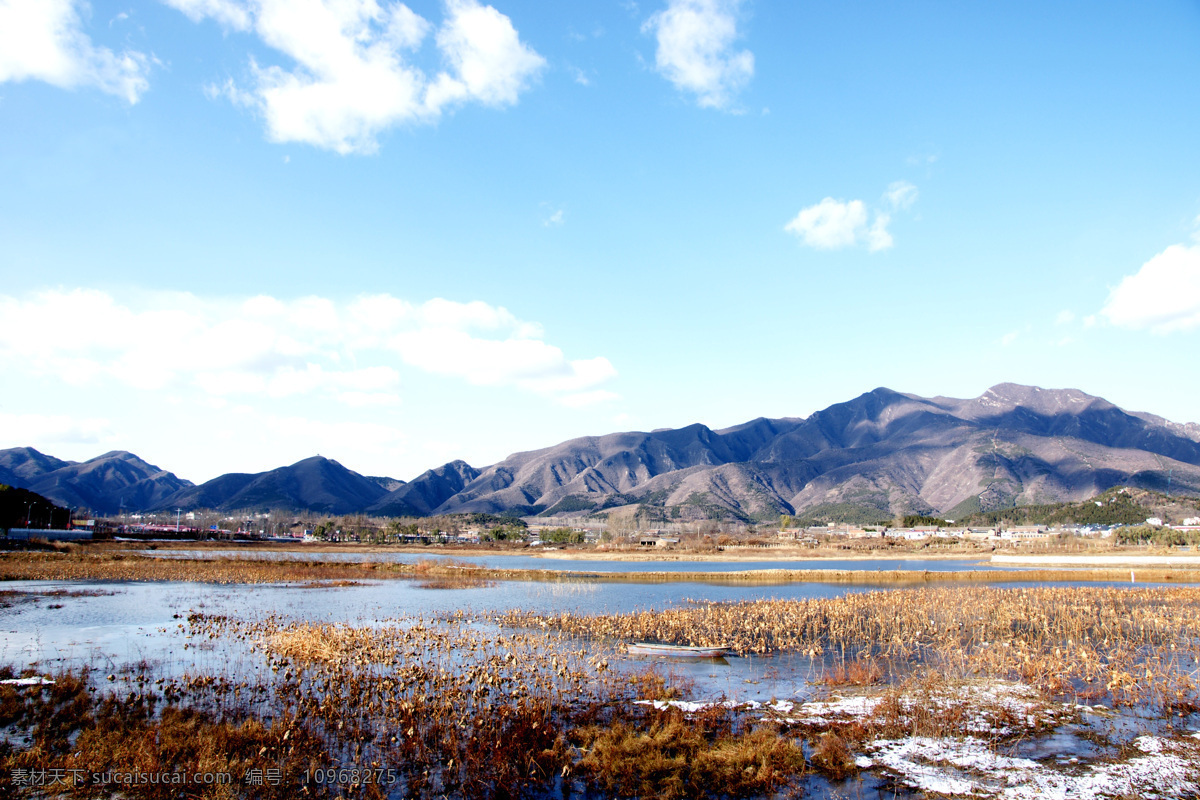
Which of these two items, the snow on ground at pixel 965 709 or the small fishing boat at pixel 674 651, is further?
the small fishing boat at pixel 674 651

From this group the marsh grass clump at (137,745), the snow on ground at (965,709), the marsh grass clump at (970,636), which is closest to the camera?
the marsh grass clump at (137,745)

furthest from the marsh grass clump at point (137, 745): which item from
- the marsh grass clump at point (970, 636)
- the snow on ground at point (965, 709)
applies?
the marsh grass clump at point (970, 636)

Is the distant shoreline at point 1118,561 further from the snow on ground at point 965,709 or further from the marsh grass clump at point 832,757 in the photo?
the marsh grass clump at point 832,757

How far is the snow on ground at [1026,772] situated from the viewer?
42.5 ft

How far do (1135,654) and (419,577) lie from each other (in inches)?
2508

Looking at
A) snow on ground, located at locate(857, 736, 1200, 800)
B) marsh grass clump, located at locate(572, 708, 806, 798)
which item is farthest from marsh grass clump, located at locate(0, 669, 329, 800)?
snow on ground, located at locate(857, 736, 1200, 800)

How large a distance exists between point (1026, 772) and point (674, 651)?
14.7 m

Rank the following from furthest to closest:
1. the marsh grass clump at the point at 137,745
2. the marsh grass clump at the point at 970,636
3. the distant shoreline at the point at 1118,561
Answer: the distant shoreline at the point at 1118,561 < the marsh grass clump at the point at 970,636 < the marsh grass clump at the point at 137,745

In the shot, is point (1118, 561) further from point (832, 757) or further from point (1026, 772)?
point (832, 757)

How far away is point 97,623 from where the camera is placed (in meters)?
32.7

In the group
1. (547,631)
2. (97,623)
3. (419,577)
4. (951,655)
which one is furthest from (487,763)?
(419,577)

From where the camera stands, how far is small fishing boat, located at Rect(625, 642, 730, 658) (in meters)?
27.0

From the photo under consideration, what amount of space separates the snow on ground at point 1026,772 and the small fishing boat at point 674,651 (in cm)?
1186

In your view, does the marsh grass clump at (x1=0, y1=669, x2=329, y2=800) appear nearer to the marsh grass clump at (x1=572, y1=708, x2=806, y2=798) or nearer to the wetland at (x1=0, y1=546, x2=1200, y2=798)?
the wetland at (x1=0, y1=546, x2=1200, y2=798)
